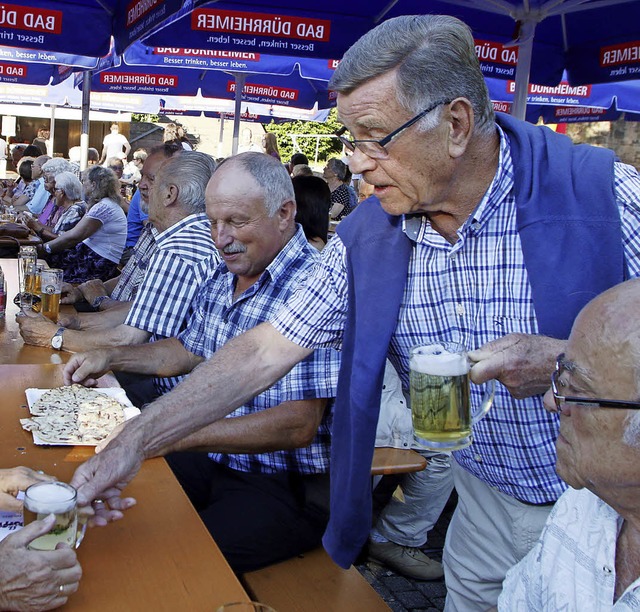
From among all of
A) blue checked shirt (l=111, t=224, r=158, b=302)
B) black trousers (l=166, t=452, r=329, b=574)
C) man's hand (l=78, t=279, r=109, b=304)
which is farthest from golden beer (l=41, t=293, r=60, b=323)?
black trousers (l=166, t=452, r=329, b=574)

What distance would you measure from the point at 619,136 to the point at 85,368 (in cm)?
1958

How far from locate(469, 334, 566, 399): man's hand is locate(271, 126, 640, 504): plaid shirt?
0.25 meters

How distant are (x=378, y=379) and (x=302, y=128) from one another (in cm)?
3006

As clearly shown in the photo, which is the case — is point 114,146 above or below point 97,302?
above

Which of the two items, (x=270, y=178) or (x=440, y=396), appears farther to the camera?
(x=270, y=178)

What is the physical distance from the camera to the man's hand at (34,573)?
4.97 ft

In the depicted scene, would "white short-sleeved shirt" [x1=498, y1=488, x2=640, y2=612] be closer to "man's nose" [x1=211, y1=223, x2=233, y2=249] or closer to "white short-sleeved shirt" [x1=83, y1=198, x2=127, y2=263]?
"man's nose" [x1=211, y1=223, x2=233, y2=249]

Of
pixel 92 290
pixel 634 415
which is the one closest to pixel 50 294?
pixel 92 290

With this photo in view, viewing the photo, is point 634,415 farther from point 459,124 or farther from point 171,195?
point 171,195

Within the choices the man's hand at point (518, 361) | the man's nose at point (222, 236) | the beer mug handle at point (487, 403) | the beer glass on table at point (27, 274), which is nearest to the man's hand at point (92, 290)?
the beer glass on table at point (27, 274)

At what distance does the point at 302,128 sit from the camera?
31.2 m

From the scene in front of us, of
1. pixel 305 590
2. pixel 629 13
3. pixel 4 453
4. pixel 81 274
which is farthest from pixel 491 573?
pixel 81 274

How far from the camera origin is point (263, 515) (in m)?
2.64

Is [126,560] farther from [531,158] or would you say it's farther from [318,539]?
[531,158]
